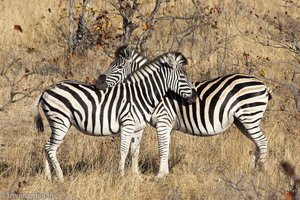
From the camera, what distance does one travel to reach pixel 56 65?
42.6ft

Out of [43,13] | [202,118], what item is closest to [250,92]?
[202,118]

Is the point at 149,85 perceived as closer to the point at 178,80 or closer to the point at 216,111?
the point at 178,80

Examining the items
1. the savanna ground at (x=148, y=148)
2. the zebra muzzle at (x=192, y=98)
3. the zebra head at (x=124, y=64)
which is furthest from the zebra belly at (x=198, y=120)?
the zebra head at (x=124, y=64)

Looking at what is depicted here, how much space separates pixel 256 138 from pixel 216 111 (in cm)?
61

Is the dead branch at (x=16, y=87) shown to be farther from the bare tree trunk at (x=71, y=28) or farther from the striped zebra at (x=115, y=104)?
the bare tree trunk at (x=71, y=28)

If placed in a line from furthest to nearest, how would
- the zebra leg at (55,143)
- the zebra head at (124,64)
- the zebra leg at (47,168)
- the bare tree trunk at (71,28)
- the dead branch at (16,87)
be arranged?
the bare tree trunk at (71,28), the zebra head at (124,64), the zebra leg at (47,168), the zebra leg at (55,143), the dead branch at (16,87)

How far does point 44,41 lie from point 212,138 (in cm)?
674

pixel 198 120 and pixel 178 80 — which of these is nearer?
pixel 178 80

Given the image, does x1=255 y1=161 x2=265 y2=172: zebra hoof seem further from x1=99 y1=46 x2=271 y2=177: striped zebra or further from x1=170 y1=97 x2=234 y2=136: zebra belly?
x1=170 y1=97 x2=234 y2=136: zebra belly

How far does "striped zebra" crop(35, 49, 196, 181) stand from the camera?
24.5ft

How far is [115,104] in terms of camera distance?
7.64 m

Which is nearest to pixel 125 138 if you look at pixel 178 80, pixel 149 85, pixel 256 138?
pixel 149 85

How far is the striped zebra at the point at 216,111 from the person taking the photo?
7.96m

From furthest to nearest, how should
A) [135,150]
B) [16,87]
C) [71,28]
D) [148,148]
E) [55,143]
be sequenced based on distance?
[71,28], [16,87], [148,148], [135,150], [55,143]
